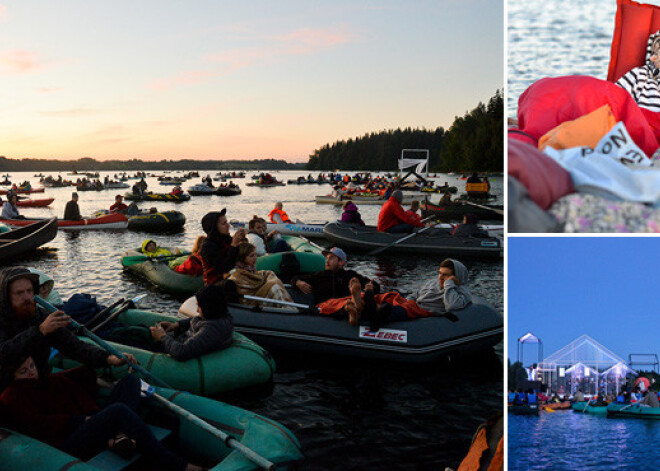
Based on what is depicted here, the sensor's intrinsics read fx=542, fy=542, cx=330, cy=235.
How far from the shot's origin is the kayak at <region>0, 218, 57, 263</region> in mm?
15695

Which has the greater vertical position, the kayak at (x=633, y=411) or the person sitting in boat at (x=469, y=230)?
the person sitting in boat at (x=469, y=230)

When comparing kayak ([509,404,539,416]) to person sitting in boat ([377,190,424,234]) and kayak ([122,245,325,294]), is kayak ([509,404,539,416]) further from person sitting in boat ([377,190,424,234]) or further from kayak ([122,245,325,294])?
person sitting in boat ([377,190,424,234])

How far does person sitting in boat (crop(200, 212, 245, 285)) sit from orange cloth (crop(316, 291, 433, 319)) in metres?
1.58

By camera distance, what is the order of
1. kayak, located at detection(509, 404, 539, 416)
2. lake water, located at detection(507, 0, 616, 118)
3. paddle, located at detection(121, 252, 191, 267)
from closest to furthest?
lake water, located at detection(507, 0, 616, 118) → kayak, located at detection(509, 404, 539, 416) → paddle, located at detection(121, 252, 191, 267)

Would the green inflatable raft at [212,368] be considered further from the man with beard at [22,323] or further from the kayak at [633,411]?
the kayak at [633,411]

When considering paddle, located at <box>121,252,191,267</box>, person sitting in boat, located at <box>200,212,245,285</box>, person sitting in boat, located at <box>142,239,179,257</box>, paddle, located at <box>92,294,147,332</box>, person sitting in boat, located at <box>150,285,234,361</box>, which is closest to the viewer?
person sitting in boat, located at <box>150,285,234,361</box>

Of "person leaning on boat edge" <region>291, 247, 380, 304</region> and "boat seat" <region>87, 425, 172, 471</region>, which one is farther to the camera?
"person leaning on boat edge" <region>291, 247, 380, 304</region>

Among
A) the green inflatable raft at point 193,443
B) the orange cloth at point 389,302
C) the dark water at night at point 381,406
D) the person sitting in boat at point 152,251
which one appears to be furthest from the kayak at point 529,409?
the person sitting in boat at point 152,251

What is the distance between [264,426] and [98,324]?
340cm

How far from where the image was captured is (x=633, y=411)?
35.2ft

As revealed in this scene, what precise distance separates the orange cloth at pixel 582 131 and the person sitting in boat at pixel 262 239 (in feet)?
34.1

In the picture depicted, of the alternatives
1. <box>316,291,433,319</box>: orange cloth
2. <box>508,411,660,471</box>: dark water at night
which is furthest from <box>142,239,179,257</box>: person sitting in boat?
<box>508,411,660,471</box>: dark water at night

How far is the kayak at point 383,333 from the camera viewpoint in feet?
23.4

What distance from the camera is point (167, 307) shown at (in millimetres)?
10992
